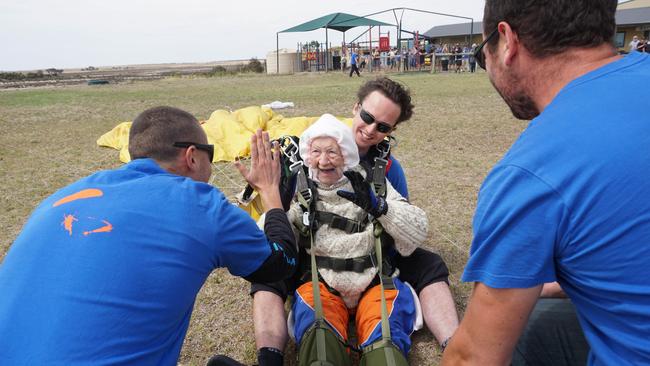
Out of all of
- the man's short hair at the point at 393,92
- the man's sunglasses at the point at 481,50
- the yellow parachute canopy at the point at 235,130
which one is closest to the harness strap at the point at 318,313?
the man's short hair at the point at 393,92

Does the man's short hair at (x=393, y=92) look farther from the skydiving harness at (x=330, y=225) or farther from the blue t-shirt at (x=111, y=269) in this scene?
the blue t-shirt at (x=111, y=269)

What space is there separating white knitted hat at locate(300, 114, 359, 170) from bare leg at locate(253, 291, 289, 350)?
0.88 meters

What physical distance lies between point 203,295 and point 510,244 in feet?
9.46

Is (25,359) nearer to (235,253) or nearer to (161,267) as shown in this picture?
(161,267)

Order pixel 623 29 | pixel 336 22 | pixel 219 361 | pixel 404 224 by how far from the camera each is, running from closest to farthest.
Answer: pixel 219 361 < pixel 404 224 < pixel 336 22 < pixel 623 29

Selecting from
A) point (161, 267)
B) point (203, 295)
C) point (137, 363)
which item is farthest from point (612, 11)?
point (203, 295)

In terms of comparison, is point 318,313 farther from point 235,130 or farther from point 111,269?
point 235,130

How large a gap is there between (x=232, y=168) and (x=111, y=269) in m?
5.97

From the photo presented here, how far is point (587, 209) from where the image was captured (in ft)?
4.02

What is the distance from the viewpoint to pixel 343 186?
2975 mm

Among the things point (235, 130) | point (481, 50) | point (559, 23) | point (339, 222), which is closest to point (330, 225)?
point (339, 222)

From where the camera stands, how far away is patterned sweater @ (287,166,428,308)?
279 cm

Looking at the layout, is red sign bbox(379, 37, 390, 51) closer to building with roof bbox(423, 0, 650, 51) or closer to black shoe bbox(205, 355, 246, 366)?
building with roof bbox(423, 0, 650, 51)

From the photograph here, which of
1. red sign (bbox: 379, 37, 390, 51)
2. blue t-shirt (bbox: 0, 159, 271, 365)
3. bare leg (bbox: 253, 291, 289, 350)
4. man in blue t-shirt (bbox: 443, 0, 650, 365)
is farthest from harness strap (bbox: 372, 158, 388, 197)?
red sign (bbox: 379, 37, 390, 51)
